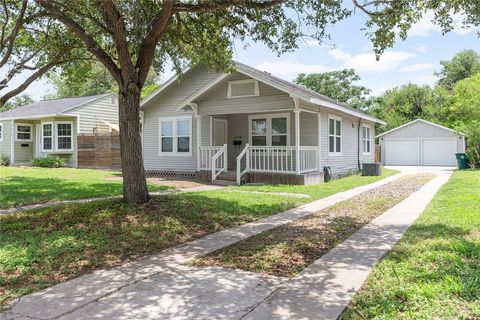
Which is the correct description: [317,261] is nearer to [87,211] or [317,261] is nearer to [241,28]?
[87,211]

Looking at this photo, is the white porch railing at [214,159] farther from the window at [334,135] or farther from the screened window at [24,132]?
the screened window at [24,132]

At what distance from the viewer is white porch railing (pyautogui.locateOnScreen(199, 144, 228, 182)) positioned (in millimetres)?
15547

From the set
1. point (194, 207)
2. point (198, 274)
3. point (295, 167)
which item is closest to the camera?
point (198, 274)

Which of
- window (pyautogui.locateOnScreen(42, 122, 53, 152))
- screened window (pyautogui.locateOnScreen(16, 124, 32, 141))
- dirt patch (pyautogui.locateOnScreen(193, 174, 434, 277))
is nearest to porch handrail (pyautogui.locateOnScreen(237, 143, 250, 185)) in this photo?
dirt patch (pyautogui.locateOnScreen(193, 174, 434, 277))

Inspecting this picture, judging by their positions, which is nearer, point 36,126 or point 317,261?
point 317,261

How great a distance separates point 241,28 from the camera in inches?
424

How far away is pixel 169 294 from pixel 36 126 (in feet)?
86.9

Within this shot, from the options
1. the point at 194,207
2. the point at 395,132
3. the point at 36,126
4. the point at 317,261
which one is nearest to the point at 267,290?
the point at 317,261

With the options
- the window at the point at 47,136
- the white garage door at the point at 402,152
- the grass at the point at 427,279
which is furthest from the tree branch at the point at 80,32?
the white garage door at the point at 402,152

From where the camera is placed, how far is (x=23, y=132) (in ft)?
87.7

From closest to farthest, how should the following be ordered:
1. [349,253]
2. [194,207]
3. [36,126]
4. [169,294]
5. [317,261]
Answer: [169,294], [317,261], [349,253], [194,207], [36,126]

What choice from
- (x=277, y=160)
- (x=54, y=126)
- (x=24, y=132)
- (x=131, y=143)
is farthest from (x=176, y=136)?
(x=24, y=132)

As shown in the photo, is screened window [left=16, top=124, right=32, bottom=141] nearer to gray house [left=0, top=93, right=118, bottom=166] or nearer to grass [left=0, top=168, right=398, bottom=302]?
gray house [left=0, top=93, right=118, bottom=166]

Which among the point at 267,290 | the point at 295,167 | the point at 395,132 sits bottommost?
the point at 267,290
